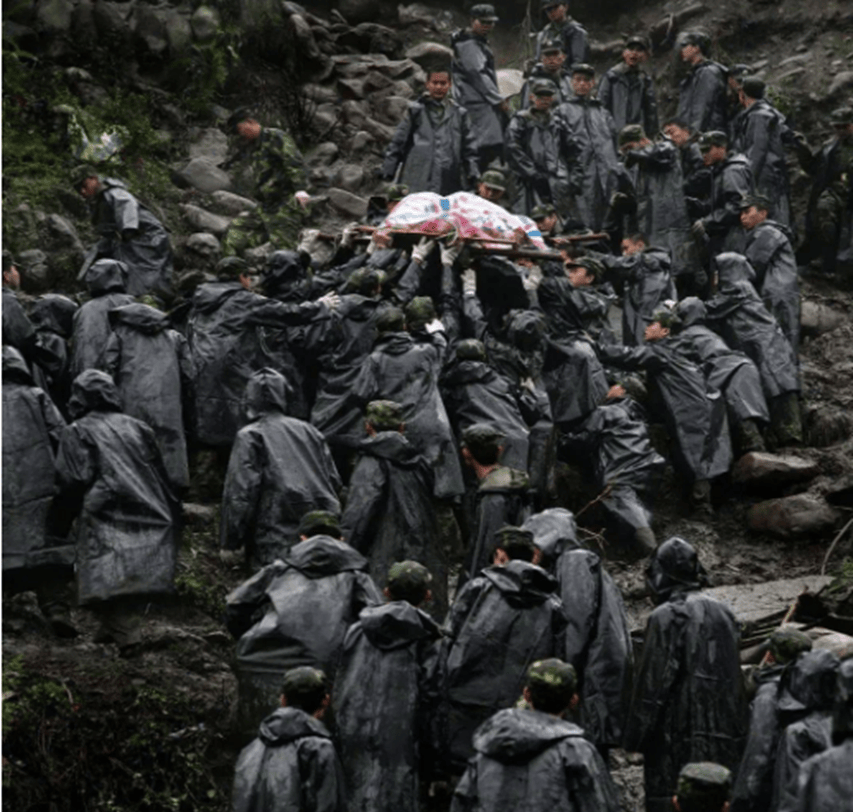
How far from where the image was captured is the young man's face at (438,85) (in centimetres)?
1823

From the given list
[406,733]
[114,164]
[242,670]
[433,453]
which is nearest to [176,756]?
[242,670]

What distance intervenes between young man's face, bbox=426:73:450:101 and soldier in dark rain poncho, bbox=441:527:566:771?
29.2 ft

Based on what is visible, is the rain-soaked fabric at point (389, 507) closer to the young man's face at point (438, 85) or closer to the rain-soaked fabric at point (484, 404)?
the rain-soaked fabric at point (484, 404)

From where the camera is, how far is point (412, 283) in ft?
49.6

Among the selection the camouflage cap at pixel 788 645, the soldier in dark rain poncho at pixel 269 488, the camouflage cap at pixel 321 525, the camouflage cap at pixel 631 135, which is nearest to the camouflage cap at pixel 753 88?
the camouflage cap at pixel 631 135

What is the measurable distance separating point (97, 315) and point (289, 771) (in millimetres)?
5628

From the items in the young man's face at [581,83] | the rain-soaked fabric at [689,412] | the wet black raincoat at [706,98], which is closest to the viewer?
the rain-soaked fabric at [689,412]

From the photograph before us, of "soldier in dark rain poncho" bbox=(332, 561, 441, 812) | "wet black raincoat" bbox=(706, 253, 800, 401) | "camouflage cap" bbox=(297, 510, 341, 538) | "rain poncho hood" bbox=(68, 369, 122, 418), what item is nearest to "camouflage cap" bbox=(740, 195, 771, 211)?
"wet black raincoat" bbox=(706, 253, 800, 401)

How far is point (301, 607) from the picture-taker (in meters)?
10.4

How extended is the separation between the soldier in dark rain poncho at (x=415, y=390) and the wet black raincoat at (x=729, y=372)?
3.00 metres

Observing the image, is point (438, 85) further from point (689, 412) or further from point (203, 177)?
point (689, 412)

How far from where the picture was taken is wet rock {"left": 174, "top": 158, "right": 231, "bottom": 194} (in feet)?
66.0

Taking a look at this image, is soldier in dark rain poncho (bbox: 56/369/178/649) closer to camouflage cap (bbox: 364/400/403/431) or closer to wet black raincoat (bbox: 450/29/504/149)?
camouflage cap (bbox: 364/400/403/431)

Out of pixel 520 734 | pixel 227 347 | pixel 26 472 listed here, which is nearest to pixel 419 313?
pixel 227 347
